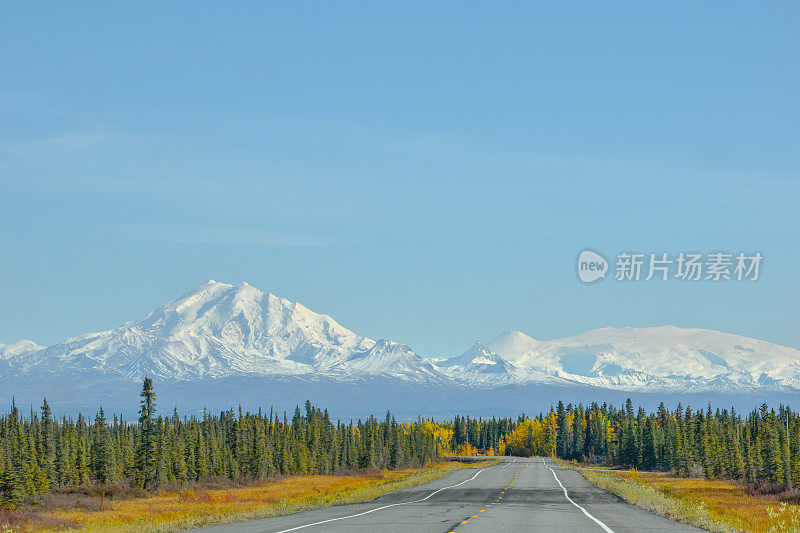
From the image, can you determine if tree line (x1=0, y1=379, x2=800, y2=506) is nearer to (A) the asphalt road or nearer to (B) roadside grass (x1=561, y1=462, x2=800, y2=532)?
(B) roadside grass (x1=561, y1=462, x2=800, y2=532)

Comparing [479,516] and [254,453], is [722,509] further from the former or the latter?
[254,453]

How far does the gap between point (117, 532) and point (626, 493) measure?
3597cm

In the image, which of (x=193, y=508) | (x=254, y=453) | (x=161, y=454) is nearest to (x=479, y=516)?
(x=193, y=508)

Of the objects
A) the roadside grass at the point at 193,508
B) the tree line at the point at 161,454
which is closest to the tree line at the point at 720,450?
the roadside grass at the point at 193,508

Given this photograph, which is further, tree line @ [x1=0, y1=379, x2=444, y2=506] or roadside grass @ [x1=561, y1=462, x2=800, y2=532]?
tree line @ [x1=0, y1=379, x2=444, y2=506]

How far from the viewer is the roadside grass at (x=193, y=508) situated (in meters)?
43.9

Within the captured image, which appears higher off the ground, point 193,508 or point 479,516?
point 479,516

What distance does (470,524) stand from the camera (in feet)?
110

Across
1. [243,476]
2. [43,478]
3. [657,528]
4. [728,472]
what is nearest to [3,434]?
[243,476]

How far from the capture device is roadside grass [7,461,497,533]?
43.9 meters

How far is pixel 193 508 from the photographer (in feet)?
224

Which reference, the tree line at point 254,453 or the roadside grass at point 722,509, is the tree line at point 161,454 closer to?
the tree line at point 254,453

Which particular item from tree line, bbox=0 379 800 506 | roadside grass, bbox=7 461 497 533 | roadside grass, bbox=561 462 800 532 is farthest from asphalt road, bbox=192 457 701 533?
tree line, bbox=0 379 800 506

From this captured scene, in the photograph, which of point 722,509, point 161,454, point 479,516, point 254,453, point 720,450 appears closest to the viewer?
point 479,516
